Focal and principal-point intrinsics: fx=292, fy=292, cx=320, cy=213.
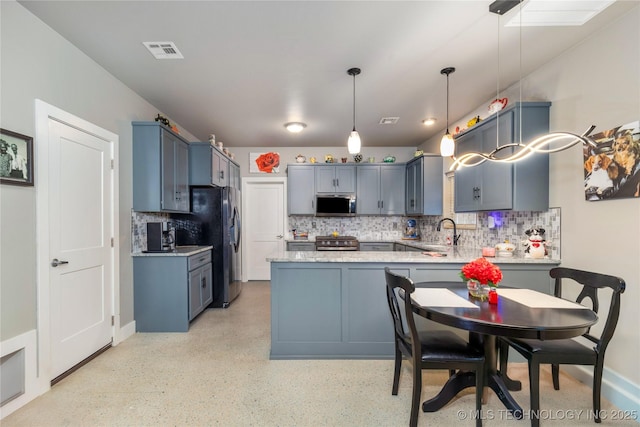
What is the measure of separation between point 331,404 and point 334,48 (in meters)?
2.71

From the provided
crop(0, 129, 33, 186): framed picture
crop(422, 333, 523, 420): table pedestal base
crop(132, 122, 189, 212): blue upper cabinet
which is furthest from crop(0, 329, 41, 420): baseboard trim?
crop(422, 333, 523, 420): table pedestal base

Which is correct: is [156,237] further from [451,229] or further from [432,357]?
[451,229]

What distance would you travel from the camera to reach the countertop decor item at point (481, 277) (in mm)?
1777

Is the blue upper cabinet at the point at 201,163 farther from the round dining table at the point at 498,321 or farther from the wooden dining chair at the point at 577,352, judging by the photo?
the wooden dining chair at the point at 577,352

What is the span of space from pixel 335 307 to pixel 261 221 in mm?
3470

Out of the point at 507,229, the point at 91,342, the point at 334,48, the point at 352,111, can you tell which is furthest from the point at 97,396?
the point at 507,229

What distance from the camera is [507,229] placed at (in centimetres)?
321

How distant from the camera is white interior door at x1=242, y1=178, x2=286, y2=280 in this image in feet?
19.0

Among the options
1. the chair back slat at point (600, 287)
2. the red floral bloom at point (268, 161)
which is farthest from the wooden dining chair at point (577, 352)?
the red floral bloom at point (268, 161)

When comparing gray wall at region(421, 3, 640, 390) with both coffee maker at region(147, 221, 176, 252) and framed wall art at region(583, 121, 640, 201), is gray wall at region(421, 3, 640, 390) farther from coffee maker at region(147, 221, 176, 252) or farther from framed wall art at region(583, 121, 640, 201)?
coffee maker at region(147, 221, 176, 252)

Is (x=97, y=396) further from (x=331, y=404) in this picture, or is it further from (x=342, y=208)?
(x=342, y=208)

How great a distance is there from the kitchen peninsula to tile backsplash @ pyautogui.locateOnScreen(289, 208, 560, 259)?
0.53 metres

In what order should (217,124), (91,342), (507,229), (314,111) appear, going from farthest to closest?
(217,124), (314,111), (507,229), (91,342)

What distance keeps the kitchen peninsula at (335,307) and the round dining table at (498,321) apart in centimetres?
54
